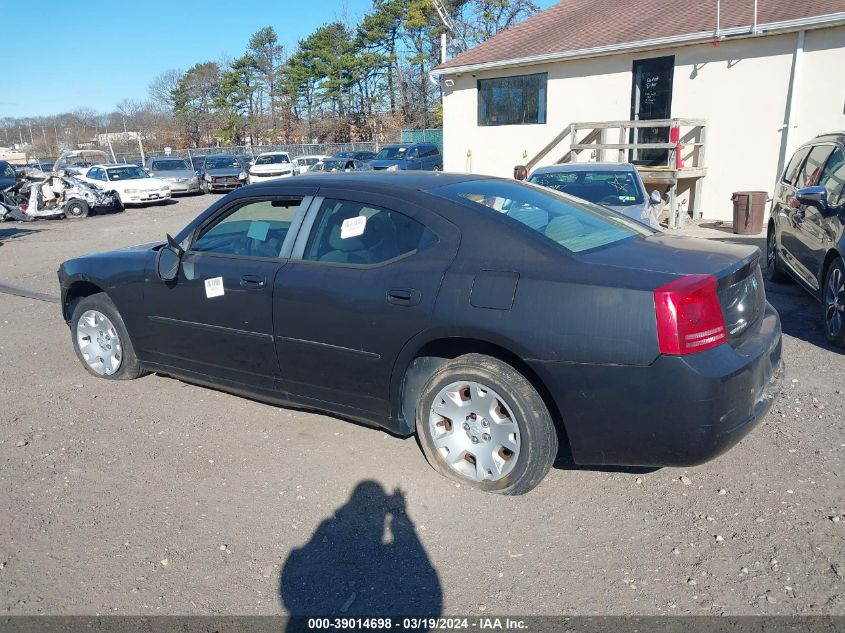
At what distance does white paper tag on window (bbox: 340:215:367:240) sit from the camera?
3.81 metres

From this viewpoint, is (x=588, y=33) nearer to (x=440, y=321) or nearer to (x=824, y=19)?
(x=824, y=19)

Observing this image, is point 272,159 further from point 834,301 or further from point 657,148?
point 834,301

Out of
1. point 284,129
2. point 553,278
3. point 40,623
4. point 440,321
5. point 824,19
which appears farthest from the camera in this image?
point 284,129

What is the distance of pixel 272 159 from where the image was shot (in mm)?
27859

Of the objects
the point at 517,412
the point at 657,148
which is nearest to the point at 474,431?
the point at 517,412

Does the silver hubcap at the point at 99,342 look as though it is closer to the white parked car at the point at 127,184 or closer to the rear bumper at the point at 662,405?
the rear bumper at the point at 662,405

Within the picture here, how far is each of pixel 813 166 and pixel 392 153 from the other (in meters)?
20.7

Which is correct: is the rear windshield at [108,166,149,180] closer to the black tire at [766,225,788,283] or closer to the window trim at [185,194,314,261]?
the window trim at [185,194,314,261]

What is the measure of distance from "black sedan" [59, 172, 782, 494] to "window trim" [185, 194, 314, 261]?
0.01 m

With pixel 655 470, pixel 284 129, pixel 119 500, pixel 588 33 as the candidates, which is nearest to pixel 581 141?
pixel 588 33

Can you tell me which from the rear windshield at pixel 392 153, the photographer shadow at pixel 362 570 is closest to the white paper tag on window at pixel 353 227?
the photographer shadow at pixel 362 570

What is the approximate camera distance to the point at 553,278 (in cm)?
312

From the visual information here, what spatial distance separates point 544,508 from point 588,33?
1548cm

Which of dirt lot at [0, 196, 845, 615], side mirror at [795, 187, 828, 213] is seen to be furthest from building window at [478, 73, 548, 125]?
dirt lot at [0, 196, 845, 615]
